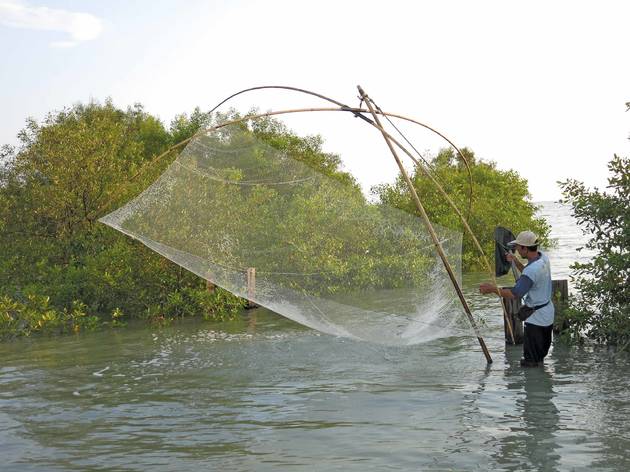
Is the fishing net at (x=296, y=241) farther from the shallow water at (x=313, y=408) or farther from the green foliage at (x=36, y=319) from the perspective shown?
the green foliage at (x=36, y=319)

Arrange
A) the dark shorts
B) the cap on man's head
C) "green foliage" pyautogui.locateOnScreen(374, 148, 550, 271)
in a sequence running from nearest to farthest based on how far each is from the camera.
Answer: the cap on man's head → the dark shorts → "green foliage" pyautogui.locateOnScreen(374, 148, 550, 271)

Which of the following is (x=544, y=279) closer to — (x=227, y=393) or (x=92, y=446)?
(x=227, y=393)

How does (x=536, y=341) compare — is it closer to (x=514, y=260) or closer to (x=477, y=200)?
(x=514, y=260)

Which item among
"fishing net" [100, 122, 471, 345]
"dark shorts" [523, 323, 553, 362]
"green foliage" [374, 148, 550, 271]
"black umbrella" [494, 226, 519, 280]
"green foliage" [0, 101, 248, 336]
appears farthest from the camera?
"green foliage" [374, 148, 550, 271]

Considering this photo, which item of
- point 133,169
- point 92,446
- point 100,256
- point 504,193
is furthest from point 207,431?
point 504,193

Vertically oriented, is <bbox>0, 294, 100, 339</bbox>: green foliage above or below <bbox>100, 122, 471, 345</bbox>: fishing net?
below

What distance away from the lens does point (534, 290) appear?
931cm

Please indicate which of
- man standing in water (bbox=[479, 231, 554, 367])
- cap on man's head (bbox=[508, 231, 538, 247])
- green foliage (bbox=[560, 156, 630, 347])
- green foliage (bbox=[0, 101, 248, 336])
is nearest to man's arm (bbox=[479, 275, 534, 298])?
man standing in water (bbox=[479, 231, 554, 367])

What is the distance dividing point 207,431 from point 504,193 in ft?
96.7

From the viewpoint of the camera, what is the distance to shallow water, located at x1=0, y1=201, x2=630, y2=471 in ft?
22.3

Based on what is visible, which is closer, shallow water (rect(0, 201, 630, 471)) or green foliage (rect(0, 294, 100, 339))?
shallow water (rect(0, 201, 630, 471))

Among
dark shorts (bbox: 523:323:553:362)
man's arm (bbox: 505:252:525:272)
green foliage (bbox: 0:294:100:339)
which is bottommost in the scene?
dark shorts (bbox: 523:323:553:362)

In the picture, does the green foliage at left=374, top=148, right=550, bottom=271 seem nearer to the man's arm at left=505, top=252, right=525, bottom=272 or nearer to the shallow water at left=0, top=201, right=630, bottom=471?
the shallow water at left=0, top=201, right=630, bottom=471

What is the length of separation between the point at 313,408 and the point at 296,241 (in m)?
2.69
